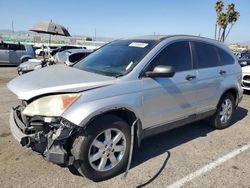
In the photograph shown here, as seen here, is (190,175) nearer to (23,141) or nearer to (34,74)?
(23,141)

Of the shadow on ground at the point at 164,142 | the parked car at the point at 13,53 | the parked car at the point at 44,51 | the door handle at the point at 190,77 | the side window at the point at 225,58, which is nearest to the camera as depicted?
the shadow on ground at the point at 164,142

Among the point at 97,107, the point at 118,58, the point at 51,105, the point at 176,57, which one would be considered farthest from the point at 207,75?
the point at 51,105

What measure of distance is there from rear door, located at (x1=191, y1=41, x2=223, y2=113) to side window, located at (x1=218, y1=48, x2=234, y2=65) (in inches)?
6.0

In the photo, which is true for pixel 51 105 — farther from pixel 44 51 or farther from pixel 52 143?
pixel 44 51

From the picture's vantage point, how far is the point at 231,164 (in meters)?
3.84

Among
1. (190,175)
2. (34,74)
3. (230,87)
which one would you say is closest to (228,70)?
(230,87)

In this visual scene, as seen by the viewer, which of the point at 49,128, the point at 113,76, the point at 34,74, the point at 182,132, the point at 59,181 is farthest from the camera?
the point at 182,132

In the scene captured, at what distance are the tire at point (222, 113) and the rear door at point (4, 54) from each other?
16134 mm

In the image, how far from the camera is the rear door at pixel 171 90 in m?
3.61

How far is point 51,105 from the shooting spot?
291cm

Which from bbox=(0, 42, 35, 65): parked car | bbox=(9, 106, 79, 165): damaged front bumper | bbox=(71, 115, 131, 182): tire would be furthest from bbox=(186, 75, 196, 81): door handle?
bbox=(0, 42, 35, 65): parked car

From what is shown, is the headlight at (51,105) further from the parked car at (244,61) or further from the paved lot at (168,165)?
the parked car at (244,61)

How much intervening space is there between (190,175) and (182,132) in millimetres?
1671

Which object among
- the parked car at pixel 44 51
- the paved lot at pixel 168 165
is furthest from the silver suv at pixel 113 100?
the parked car at pixel 44 51
